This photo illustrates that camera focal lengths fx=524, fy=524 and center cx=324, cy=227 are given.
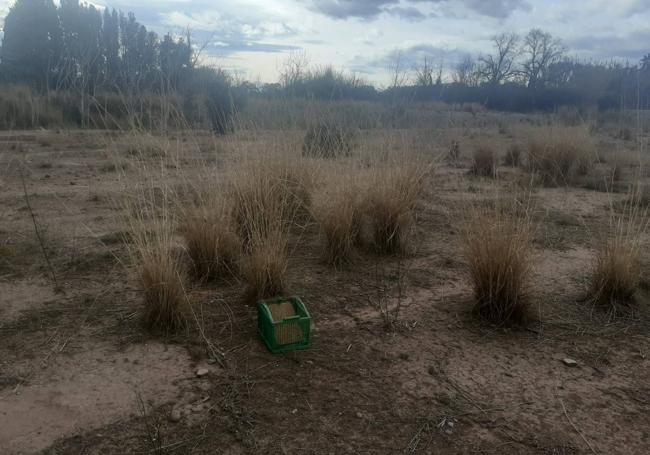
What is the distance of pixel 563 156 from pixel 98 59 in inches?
292

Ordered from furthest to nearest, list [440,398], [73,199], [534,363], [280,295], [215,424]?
[73,199]
[280,295]
[534,363]
[440,398]
[215,424]

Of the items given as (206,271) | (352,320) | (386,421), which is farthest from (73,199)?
(386,421)

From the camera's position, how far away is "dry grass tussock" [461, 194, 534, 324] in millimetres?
3086

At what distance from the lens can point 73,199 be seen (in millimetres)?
6016

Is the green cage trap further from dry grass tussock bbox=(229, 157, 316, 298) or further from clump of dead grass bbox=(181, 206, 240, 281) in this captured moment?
clump of dead grass bbox=(181, 206, 240, 281)

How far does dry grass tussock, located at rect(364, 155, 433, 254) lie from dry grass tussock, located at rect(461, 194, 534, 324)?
43.2 inches

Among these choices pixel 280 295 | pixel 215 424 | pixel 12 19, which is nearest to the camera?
pixel 215 424

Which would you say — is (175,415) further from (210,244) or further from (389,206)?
(389,206)

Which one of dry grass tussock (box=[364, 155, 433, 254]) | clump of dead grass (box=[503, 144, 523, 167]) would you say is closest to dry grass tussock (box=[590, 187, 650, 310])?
dry grass tussock (box=[364, 155, 433, 254])

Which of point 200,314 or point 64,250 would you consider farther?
point 64,250

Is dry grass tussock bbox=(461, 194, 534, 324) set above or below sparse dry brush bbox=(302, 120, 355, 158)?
below

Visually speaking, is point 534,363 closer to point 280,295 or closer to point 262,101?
point 280,295

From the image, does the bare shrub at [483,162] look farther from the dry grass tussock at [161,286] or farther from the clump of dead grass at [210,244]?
the dry grass tussock at [161,286]

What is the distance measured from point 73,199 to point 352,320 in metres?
4.25
